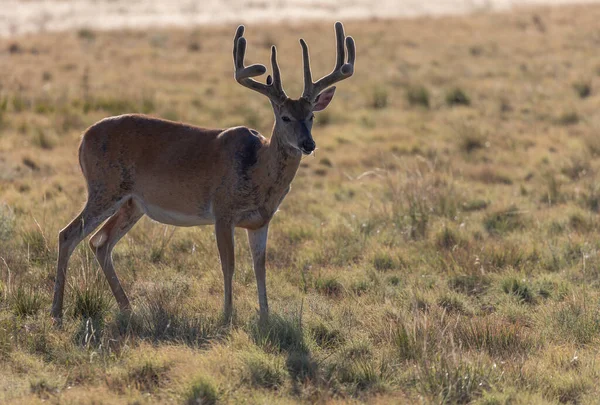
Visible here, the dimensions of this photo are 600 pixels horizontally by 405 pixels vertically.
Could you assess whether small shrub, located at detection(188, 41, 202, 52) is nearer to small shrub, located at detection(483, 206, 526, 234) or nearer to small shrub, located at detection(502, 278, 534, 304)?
small shrub, located at detection(483, 206, 526, 234)

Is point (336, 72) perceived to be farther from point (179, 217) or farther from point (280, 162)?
point (179, 217)

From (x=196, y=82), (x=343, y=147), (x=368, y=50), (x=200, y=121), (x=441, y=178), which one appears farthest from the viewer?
(x=368, y=50)

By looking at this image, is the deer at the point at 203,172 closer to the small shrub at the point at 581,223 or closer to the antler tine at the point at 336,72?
the antler tine at the point at 336,72

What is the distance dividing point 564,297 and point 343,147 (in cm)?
752

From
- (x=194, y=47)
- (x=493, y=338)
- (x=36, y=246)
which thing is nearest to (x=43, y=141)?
(x=36, y=246)

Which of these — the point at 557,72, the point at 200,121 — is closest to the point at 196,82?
the point at 200,121

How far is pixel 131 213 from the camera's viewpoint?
9125mm

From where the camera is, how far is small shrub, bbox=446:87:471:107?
783 inches

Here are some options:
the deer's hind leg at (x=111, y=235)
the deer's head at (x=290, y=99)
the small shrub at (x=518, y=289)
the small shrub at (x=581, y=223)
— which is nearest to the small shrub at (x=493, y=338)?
the small shrub at (x=518, y=289)

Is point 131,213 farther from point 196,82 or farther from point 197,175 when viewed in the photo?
point 196,82

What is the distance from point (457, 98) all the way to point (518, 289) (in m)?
11.3

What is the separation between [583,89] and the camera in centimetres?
2042

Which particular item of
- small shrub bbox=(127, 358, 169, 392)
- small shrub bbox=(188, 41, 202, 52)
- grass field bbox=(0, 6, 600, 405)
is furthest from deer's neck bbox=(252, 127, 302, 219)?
small shrub bbox=(188, 41, 202, 52)

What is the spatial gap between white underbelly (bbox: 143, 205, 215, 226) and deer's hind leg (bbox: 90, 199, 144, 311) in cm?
26
